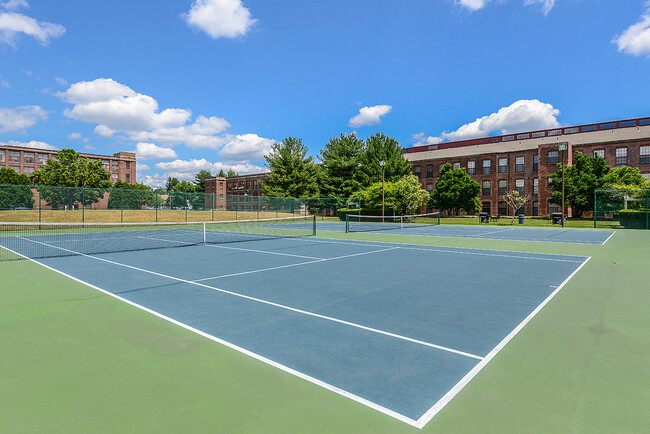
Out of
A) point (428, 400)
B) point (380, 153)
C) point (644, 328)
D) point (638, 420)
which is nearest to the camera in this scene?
point (638, 420)

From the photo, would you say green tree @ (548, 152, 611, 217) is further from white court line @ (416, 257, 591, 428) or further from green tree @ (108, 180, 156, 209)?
white court line @ (416, 257, 591, 428)

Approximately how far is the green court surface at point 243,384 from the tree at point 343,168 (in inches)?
2155

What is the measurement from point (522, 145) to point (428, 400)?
70351 mm

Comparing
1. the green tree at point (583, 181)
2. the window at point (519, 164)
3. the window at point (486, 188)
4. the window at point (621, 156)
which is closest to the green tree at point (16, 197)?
the green tree at point (583, 181)

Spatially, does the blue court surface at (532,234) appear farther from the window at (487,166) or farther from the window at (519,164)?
the window at (487,166)

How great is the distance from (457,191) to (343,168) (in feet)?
61.5

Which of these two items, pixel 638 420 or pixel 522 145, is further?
pixel 522 145

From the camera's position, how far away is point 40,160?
9700cm

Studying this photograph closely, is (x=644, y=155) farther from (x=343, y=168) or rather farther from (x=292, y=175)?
(x=292, y=175)

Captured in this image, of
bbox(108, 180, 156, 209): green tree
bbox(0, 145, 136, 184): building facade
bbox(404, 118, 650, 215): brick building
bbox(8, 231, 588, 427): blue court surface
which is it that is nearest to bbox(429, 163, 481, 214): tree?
bbox(404, 118, 650, 215): brick building

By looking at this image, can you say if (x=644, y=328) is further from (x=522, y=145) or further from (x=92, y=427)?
(x=522, y=145)

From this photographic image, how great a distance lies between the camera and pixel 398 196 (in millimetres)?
46438

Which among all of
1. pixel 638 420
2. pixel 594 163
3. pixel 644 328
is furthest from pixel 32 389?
pixel 594 163

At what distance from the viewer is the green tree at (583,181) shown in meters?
46.4
